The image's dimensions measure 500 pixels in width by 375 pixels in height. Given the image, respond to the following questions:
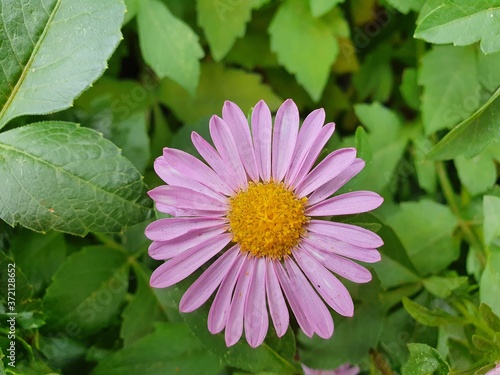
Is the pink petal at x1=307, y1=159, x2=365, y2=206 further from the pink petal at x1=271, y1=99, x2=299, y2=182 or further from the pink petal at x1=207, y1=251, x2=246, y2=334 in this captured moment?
the pink petal at x1=207, y1=251, x2=246, y2=334

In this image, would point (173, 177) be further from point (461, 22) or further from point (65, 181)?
point (461, 22)

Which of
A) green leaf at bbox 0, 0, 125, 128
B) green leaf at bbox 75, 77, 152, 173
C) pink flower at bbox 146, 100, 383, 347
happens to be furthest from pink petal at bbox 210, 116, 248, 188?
green leaf at bbox 75, 77, 152, 173

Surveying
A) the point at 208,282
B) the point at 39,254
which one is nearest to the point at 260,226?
the point at 208,282

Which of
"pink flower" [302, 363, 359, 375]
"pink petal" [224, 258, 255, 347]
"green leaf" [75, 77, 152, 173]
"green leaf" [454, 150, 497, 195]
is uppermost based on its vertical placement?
"green leaf" [454, 150, 497, 195]

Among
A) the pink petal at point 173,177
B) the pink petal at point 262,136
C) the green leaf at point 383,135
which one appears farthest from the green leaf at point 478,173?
the pink petal at point 173,177

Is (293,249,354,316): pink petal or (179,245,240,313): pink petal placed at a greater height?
(293,249,354,316): pink petal

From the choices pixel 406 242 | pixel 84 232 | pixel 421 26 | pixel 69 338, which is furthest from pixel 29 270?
pixel 421 26
